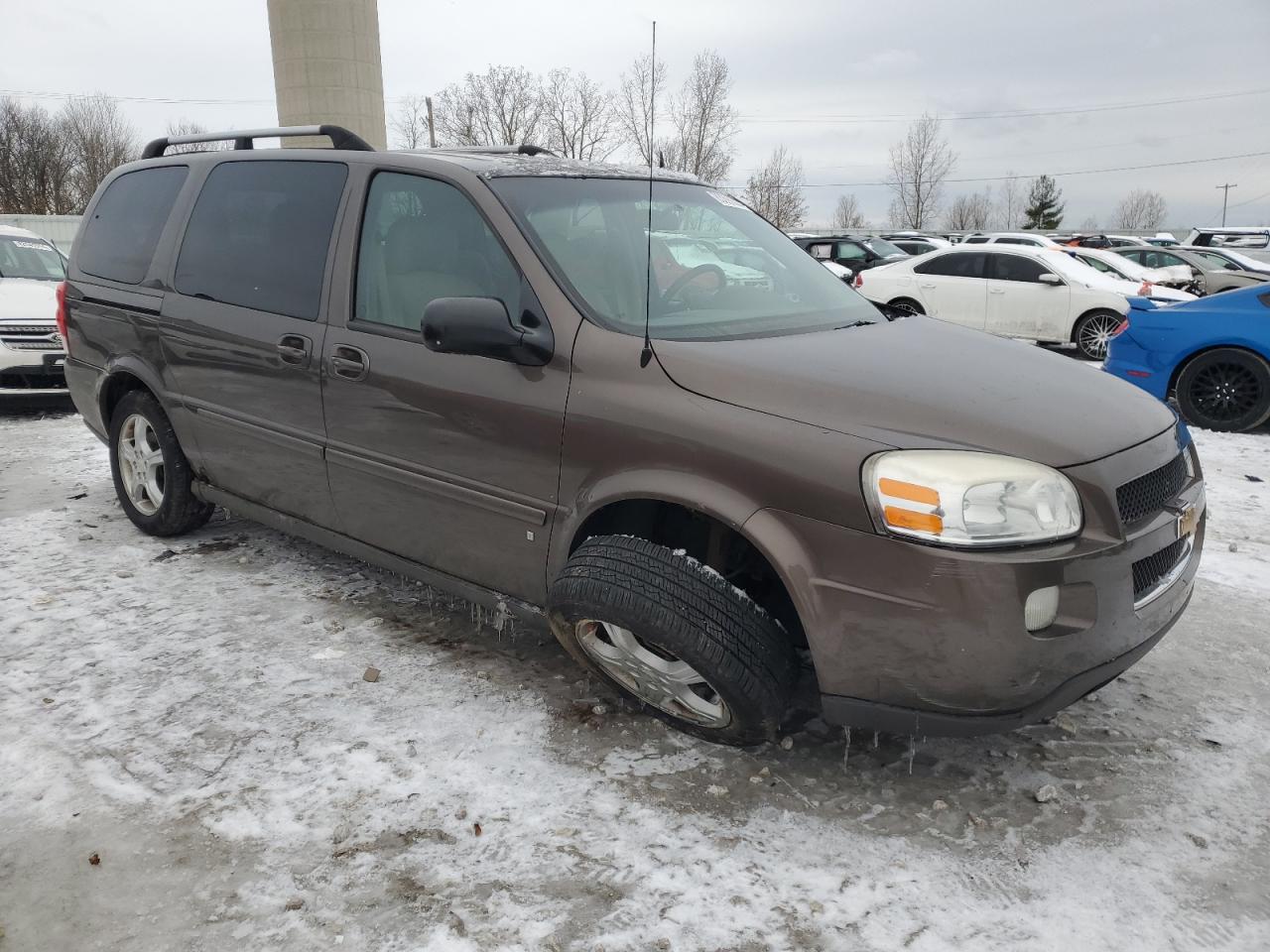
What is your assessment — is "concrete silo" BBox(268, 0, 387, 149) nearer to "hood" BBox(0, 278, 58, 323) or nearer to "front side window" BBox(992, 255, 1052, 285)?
"front side window" BBox(992, 255, 1052, 285)

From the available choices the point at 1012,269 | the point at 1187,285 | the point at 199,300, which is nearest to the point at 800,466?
the point at 199,300

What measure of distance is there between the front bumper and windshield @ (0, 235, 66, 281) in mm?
9539

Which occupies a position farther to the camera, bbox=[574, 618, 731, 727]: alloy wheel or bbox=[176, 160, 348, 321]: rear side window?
bbox=[176, 160, 348, 321]: rear side window

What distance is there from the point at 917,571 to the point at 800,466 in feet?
1.28

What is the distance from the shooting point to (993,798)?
2.72 m

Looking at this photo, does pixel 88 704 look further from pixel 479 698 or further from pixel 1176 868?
pixel 1176 868

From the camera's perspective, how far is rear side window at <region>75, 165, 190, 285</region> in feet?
14.7

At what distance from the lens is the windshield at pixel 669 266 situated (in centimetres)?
303

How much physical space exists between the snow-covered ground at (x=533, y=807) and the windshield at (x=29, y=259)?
274 inches

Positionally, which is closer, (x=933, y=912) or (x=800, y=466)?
(x=933, y=912)

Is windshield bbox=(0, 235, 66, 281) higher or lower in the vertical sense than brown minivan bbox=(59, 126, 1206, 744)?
higher

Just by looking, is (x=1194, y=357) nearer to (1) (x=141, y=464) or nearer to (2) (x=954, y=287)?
(2) (x=954, y=287)

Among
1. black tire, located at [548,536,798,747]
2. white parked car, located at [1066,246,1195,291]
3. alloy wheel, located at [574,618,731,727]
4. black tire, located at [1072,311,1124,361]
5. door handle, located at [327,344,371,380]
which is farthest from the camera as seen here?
white parked car, located at [1066,246,1195,291]

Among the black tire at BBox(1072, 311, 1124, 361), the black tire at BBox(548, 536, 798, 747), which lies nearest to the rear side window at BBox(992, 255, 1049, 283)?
the black tire at BBox(1072, 311, 1124, 361)
